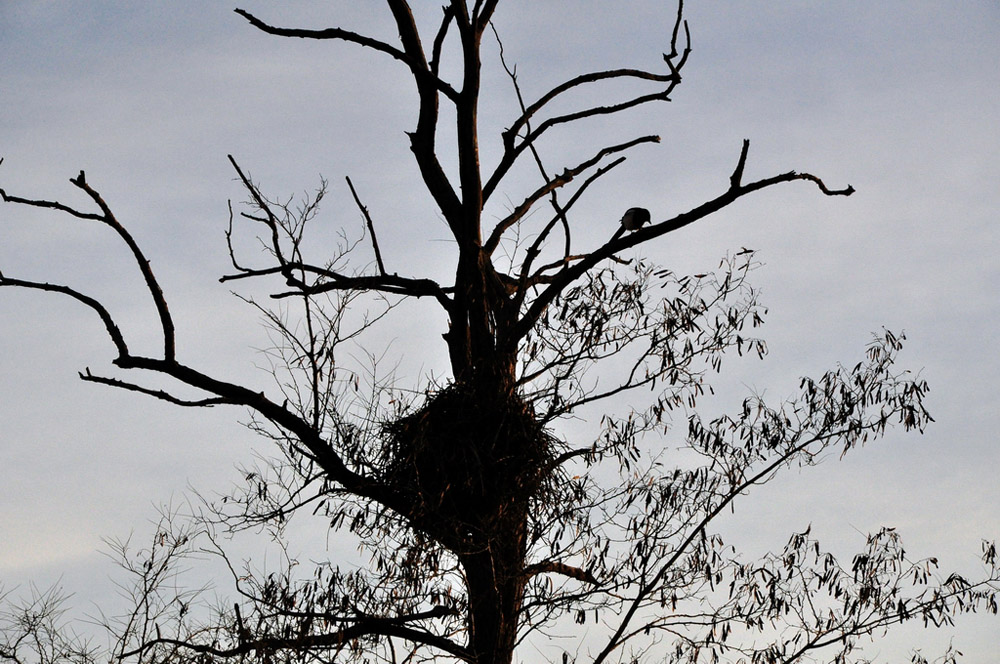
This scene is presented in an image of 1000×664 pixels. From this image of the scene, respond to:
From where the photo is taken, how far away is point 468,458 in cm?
557

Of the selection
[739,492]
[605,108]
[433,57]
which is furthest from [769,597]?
[433,57]

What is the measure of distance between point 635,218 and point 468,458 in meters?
2.73

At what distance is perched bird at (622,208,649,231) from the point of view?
24.8 feet

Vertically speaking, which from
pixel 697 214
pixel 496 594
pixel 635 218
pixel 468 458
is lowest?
pixel 496 594

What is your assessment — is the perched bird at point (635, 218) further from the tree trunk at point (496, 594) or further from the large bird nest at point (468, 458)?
the tree trunk at point (496, 594)

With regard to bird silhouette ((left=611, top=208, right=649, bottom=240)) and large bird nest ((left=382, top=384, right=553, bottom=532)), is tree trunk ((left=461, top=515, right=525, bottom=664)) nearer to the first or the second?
large bird nest ((left=382, top=384, right=553, bottom=532))

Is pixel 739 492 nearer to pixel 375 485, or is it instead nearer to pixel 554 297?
pixel 554 297

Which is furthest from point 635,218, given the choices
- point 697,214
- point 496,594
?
point 496,594

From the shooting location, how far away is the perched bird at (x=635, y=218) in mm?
7551

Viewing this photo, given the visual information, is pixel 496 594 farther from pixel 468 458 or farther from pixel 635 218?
pixel 635 218

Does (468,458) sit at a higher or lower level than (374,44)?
lower

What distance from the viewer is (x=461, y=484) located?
5.60 metres

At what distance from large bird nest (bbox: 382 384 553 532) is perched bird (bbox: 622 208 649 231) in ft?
7.37

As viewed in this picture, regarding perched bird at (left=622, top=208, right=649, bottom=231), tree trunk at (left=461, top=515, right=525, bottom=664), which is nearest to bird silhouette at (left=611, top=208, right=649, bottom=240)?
perched bird at (left=622, top=208, right=649, bottom=231)
